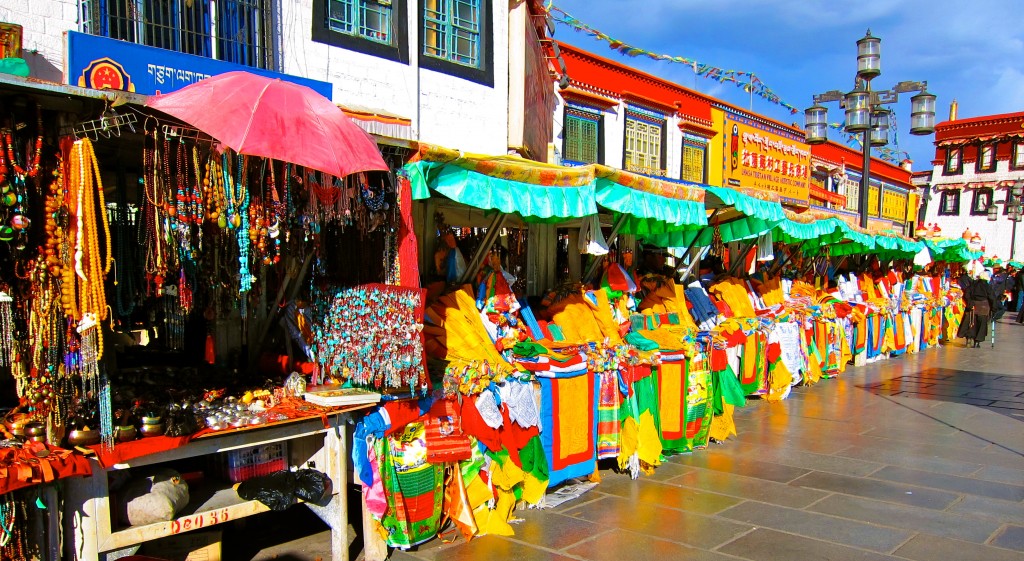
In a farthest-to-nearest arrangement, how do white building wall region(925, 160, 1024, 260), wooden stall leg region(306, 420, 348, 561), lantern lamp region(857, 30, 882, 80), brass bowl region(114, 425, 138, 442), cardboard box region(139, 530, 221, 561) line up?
1. white building wall region(925, 160, 1024, 260)
2. lantern lamp region(857, 30, 882, 80)
3. wooden stall leg region(306, 420, 348, 561)
4. cardboard box region(139, 530, 221, 561)
5. brass bowl region(114, 425, 138, 442)

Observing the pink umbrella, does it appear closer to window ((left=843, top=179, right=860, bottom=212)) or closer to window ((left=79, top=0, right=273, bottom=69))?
window ((left=79, top=0, right=273, bottom=69))

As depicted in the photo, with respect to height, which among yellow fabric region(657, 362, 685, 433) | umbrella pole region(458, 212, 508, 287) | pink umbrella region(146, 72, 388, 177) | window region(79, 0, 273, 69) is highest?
window region(79, 0, 273, 69)

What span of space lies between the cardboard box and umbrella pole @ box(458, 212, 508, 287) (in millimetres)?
2698

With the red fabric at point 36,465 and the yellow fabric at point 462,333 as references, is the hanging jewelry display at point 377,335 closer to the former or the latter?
the yellow fabric at point 462,333

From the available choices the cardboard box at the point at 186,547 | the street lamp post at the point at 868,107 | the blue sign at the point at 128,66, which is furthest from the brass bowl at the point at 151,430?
the street lamp post at the point at 868,107

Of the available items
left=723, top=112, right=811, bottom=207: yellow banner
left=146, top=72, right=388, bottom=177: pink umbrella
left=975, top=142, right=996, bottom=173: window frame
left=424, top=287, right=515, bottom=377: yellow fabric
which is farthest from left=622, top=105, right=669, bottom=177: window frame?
left=975, top=142, right=996, bottom=173: window frame

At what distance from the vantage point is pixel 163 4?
6328mm

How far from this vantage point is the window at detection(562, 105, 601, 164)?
15.9 m

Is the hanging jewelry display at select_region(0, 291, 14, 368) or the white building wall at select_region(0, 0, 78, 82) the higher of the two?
the white building wall at select_region(0, 0, 78, 82)

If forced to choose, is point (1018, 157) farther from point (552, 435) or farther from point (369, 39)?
point (552, 435)

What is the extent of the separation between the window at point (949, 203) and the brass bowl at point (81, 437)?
40.7 meters

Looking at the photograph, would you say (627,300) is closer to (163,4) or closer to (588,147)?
(163,4)

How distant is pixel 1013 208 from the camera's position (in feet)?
85.3

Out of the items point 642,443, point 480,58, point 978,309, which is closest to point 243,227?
point 642,443
